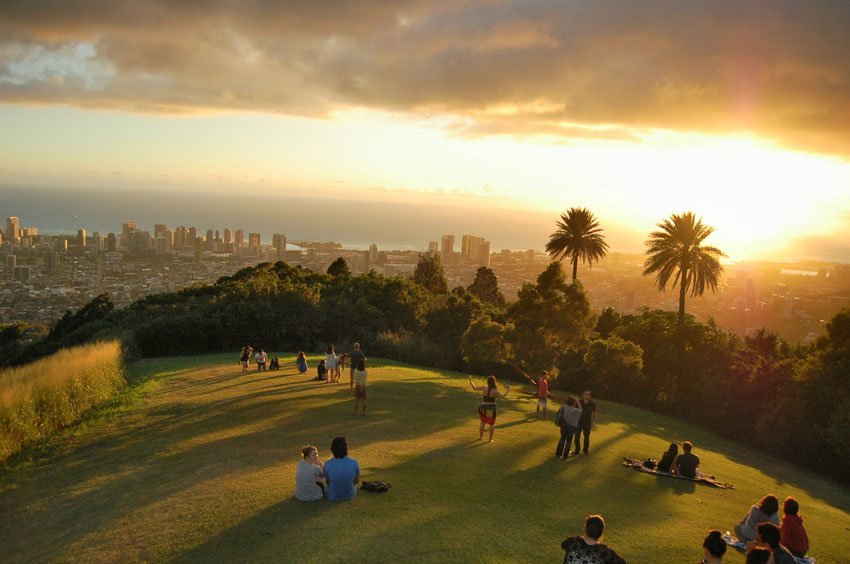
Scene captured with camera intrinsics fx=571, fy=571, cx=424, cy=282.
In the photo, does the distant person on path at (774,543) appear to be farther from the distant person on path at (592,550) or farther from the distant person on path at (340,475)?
the distant person on path at (340,475)

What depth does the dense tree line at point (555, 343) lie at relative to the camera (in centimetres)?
3272

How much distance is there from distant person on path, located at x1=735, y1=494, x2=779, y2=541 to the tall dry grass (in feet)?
63.6

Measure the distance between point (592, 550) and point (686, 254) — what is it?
146ft

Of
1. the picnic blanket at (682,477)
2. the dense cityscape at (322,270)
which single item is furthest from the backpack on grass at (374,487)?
the dense cityscape at (322,270)

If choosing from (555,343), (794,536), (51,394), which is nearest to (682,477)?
(794,536)

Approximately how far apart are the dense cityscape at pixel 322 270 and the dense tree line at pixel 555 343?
43.1ft

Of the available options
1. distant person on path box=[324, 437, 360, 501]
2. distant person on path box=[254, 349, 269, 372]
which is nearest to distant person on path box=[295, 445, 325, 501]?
distant person on path box=[324, 437, 360, 501]

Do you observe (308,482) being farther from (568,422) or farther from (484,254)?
(484,254)

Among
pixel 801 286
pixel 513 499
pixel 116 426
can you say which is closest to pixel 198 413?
pixel 116 426

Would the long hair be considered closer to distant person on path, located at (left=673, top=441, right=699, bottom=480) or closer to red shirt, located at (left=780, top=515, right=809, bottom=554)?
red shirt, located at (left=780, top=515, right=809, bottom=554)

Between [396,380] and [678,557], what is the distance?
794 inches

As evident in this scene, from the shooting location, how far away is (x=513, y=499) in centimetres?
1238

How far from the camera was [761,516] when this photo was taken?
10.6 meters

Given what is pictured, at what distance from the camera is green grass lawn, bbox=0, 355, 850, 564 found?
9.99 metres
